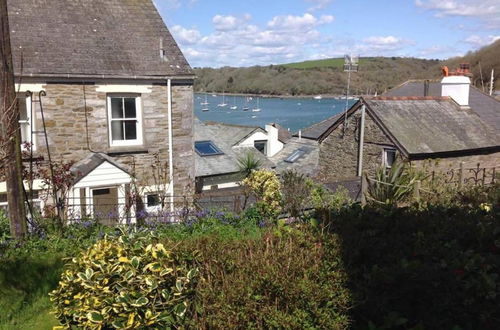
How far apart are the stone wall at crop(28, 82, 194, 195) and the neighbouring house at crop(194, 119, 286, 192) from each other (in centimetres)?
449

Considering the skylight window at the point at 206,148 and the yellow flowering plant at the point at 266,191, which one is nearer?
the yellow flowering plant at the point at 266,191

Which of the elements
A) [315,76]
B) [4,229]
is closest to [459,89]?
[4,229]

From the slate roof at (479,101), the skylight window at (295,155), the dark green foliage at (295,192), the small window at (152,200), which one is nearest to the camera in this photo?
the dark green foliage at (295,192)

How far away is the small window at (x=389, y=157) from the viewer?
17016 millimetres

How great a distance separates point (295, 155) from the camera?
31.9 metres

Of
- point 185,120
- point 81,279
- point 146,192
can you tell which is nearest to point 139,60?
point 185,120

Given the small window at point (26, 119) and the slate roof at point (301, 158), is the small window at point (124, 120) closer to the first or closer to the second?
the small window at point (26, 119)

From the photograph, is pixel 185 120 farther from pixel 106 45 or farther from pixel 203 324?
pixel 203 324

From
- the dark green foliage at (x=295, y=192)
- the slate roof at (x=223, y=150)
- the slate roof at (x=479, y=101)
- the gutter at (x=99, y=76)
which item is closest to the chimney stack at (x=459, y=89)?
the slate roof at (x=479, y=101)

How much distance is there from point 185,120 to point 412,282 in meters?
11.8

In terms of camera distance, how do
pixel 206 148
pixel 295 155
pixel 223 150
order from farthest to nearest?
pixel 295 155
pixel 223 150
pixel 206 148

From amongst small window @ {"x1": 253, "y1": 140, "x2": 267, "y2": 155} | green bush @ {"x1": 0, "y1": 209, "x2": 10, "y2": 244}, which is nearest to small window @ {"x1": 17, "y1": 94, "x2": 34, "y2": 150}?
green bush @ {"x1": 0, "y1": 209, "x2": 10, "y2": 244}

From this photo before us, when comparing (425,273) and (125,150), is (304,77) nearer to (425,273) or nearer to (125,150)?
(125,150)

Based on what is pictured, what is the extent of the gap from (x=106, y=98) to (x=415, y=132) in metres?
11.1
